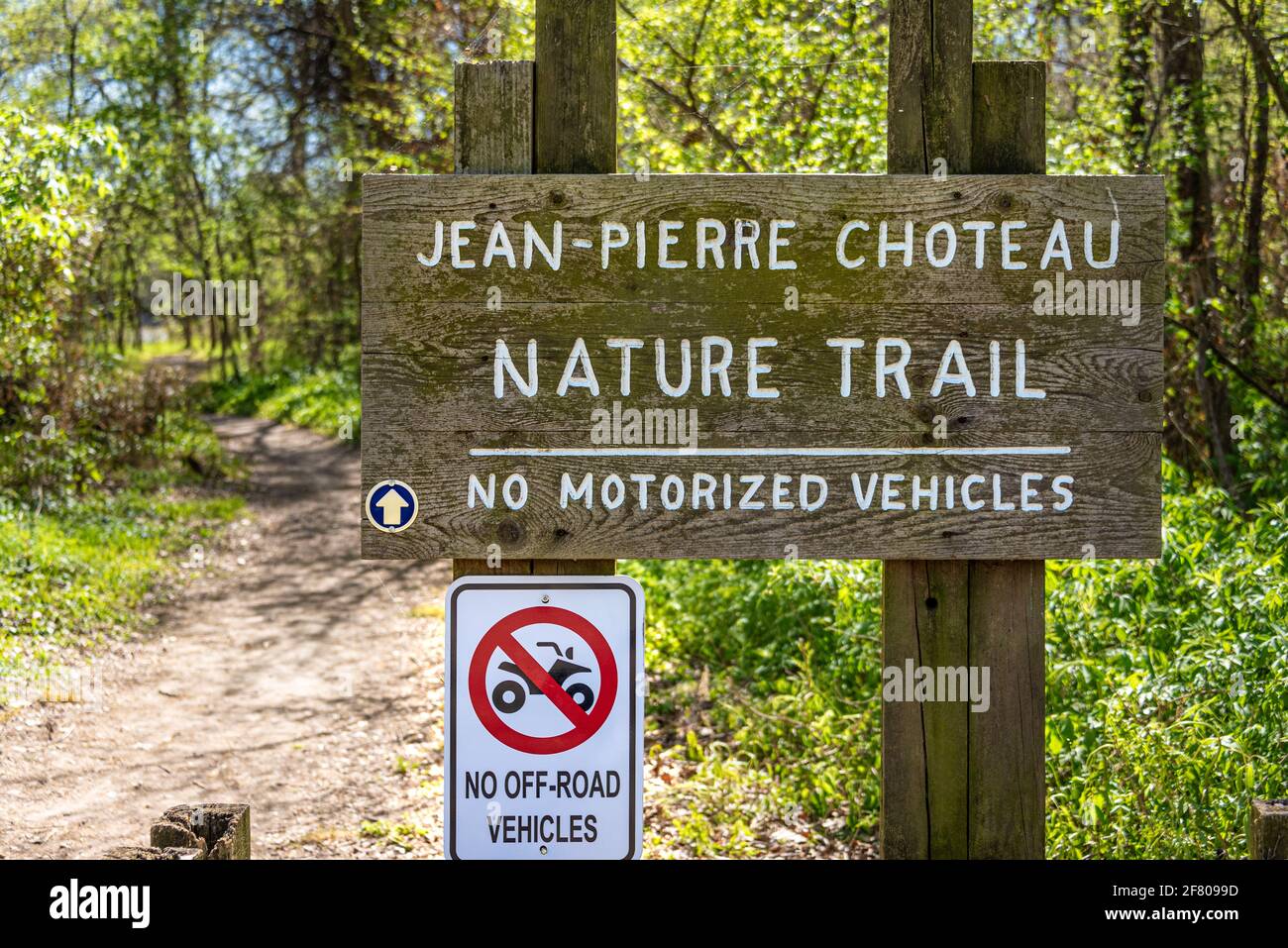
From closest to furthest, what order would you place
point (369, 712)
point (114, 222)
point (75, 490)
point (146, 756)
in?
point (146, 756) → point (369, 712) → point (75, 490) → point (114, 222)

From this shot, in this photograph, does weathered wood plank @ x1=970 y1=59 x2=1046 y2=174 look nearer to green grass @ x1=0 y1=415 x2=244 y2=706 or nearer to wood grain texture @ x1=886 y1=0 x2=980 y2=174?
wood grain texture @ x1=886 y1=0 x2=980 y2=174

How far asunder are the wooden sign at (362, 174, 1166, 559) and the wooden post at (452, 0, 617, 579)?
0.35ft

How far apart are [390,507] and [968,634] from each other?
55.4 inches

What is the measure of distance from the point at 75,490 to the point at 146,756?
666 centimetres

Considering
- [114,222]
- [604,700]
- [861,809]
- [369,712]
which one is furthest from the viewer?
[114,222]

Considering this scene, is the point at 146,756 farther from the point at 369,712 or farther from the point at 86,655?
the point at 86,655

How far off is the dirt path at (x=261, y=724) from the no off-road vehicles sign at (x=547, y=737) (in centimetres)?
284

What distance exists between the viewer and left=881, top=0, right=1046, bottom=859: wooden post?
2656 mm

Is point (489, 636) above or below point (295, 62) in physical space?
below

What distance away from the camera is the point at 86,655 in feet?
25.6

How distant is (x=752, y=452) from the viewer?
2570 millimetres

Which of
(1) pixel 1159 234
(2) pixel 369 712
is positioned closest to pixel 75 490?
(2) pixel 369 712

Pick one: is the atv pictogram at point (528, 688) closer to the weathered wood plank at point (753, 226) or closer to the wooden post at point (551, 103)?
the wooden post at point (551, 103)

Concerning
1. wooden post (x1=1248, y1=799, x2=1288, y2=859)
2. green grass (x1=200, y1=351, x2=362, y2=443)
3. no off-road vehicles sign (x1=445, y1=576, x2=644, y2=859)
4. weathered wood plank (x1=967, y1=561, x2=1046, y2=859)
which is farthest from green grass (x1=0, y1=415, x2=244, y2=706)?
wooden post (x1=1248, y1=799, x2=1288, y2=859)
